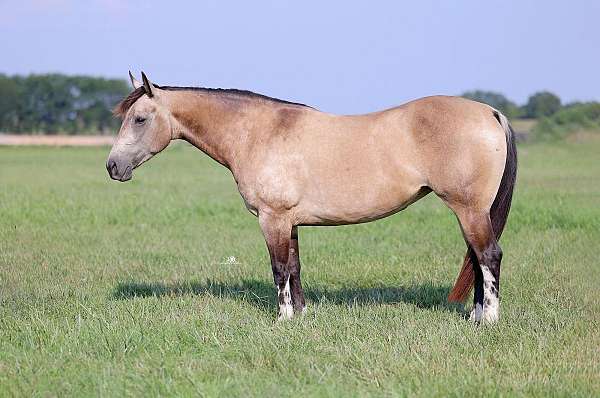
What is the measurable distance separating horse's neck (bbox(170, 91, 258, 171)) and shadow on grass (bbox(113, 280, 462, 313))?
5.04 feet

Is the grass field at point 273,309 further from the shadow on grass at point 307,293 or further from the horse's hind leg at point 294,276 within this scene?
the horse's hind leg at point 294,276

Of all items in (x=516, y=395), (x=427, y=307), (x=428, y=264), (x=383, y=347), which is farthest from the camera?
(x=428, y=264)

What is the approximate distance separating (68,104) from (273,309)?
8894 cm

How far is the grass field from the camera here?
17.0 ft

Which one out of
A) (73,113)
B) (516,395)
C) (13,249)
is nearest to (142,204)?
(13,249)

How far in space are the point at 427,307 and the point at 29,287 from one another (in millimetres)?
4276

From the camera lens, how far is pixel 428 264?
10.1 m

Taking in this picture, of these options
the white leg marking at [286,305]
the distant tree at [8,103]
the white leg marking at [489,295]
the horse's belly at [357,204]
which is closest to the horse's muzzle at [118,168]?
the horse's belly at [357,204]

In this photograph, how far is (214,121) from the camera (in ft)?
24.1

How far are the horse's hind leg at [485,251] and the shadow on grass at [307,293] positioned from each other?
0.67m

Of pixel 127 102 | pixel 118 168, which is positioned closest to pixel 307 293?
pixel 118 168

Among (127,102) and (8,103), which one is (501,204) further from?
(8,103)

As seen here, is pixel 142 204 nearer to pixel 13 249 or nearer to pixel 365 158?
pixel 13 249

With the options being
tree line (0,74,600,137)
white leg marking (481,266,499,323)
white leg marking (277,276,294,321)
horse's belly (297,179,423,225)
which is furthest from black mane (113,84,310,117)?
tree line (0,74,600,137)
